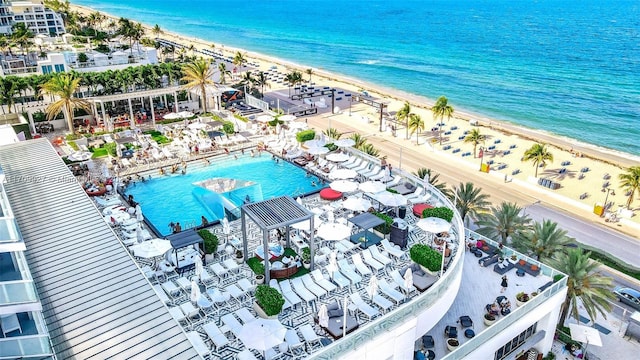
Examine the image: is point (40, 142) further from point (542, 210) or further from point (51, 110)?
point (542, 210)

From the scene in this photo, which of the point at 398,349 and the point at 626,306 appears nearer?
the point at 398,349

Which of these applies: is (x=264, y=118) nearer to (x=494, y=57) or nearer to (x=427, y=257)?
(x=427, y=257)

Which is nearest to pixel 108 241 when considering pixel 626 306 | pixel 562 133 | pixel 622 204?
pixel 626 306

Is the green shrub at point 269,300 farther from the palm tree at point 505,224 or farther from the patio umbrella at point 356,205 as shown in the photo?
the palm tree at point 505,224

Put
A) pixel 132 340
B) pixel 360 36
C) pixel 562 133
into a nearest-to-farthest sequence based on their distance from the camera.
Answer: pixel 132 340 < pixel 562 133 < pixel 360 36

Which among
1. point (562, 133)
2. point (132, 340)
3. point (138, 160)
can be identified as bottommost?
point (562, 133)

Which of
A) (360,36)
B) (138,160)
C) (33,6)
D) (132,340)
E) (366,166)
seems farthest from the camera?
(360,36)

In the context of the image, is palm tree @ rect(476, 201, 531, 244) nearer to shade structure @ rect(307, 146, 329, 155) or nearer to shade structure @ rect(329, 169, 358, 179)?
shade structure @ rect(329, 169, 358, 179)

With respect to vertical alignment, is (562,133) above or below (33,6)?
below
